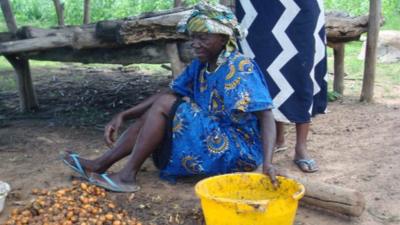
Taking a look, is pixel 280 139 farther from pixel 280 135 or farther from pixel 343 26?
pixel 343 26

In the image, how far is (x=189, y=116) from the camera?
337cm

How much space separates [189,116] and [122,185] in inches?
22.8

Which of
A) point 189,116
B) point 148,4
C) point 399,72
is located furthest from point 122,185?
point 148,4

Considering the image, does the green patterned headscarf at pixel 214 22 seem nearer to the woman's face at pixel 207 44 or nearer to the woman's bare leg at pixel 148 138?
the woman's face at pixel 207 44

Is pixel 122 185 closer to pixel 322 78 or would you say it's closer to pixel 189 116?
pixel 189 116

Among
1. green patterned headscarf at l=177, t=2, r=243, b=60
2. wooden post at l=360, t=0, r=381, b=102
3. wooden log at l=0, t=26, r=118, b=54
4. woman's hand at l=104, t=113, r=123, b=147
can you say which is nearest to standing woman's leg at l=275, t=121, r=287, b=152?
green patterned headscarf at l=177, t=2, r=243, b=60

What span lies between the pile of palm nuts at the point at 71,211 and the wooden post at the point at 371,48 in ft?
12.2

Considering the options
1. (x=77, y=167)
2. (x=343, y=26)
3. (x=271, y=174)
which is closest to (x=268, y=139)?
(x=271, y=174)

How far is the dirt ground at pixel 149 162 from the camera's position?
324cm

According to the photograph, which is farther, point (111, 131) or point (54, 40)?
point (54, 40)

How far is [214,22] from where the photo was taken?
10.3 feet

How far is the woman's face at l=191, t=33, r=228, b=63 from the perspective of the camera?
3.19m

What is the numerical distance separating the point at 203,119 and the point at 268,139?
1.74ft

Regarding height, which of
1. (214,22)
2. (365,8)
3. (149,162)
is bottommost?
(365,8)
